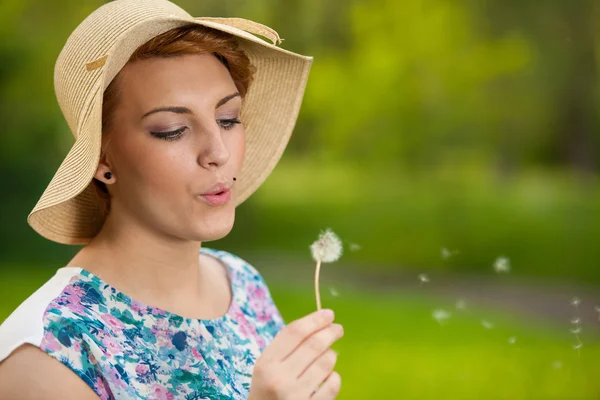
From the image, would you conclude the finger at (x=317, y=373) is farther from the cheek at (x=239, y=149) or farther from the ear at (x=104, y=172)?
the ear at (x=104, y=172)

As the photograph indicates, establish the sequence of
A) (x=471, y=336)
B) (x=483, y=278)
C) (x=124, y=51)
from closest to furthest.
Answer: (x=124, y=51) < (x=471, y=336) < (x=483, y=278)

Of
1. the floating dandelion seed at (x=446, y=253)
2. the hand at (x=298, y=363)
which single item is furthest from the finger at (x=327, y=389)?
the floating dandelion seed at (x=446, y=253)

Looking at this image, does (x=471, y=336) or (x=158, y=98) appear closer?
(x=158, y=98)

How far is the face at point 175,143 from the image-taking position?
138 cm

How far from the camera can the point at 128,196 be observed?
4.78 feet

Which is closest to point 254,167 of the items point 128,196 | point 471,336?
point 128,196

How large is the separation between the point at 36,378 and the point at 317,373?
45 centimetres

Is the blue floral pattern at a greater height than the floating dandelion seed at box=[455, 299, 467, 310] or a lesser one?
lesser

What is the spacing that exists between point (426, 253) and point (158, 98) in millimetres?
5769

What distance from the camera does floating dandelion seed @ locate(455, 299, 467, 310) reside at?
581cm

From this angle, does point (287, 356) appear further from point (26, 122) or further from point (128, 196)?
point (26, 122)

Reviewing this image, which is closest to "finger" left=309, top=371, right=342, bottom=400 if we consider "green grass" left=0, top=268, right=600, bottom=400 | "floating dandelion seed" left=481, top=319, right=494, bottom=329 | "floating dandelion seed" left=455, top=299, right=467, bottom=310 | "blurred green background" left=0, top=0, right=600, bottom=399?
"green grass" left=0, top=268, right=600, bottom=400

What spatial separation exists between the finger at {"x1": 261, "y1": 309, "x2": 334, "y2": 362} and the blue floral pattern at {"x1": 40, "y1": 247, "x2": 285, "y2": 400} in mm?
308

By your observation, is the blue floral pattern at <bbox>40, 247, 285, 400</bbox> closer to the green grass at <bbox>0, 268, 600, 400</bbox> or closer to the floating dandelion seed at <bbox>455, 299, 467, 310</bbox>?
the green grass at <bbox>0, 268, 600, 400</bbox>
